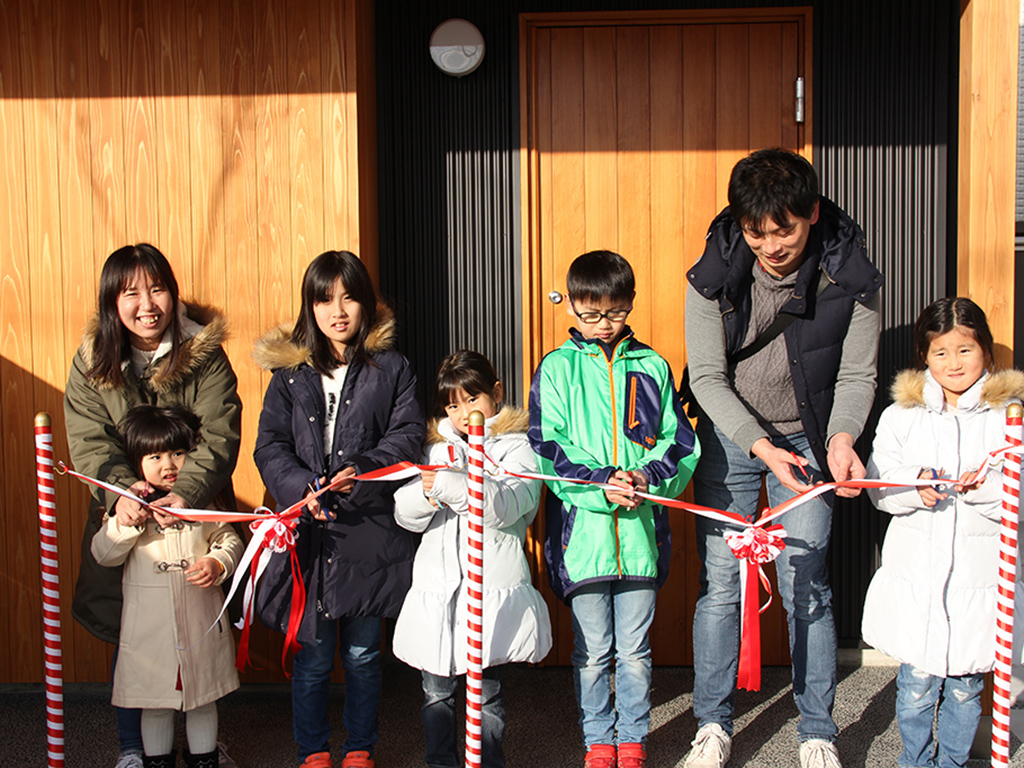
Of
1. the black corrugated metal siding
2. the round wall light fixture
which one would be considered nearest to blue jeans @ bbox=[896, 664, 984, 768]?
the black corrugated metal siding

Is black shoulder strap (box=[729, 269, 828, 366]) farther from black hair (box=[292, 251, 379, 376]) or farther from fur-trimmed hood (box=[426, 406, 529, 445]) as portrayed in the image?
black hair (box=[292, 251, 379, 376])

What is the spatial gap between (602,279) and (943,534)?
1.38 m

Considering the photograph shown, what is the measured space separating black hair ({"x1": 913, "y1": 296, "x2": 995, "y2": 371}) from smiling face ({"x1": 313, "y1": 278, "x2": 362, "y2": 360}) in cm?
195

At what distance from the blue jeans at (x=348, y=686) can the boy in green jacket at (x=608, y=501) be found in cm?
70

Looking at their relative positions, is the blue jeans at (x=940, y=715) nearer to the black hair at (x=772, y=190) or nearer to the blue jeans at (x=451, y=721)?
the blue jeans at (x=451, y=721)

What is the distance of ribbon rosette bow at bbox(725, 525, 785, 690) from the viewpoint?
9.76 feet

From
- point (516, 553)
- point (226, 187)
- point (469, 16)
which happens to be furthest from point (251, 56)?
point (516, 553)

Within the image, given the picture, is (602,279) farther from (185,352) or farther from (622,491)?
(185,352)

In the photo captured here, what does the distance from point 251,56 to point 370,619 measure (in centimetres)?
236

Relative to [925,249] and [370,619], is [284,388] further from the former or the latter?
[925,249]

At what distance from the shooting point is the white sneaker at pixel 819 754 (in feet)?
10.4

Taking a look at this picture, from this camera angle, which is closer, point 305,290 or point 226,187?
point 305,290

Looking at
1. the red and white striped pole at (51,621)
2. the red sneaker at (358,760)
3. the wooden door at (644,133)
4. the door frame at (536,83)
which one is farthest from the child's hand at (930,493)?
the red and white striped pole at (51,621)

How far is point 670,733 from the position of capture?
11.8 feet
